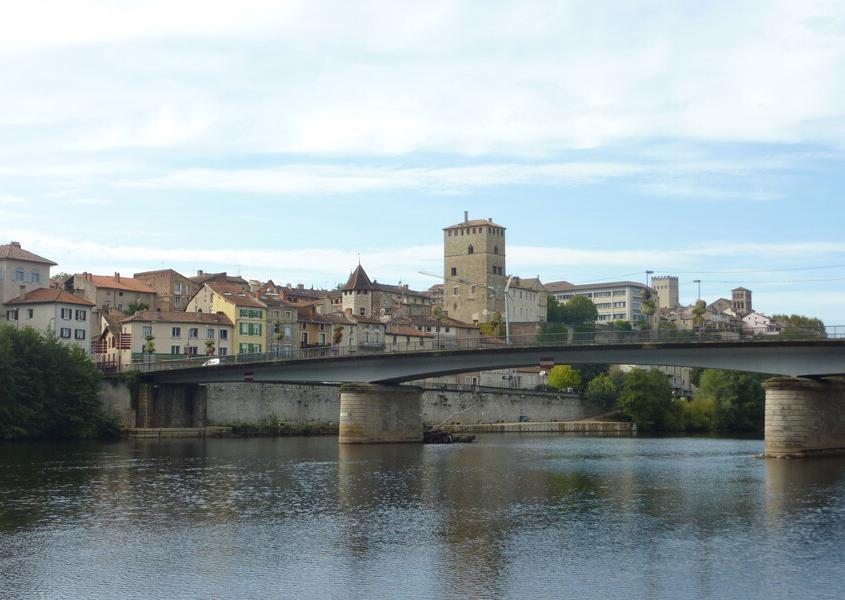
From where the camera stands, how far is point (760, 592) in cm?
2727

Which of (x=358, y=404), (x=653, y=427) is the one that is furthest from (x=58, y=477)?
(x=653, y=427)

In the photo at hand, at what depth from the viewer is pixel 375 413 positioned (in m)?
85.9

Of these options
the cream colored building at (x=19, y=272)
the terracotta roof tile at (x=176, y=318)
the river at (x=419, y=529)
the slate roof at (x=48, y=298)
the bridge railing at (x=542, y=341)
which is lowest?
the river at (x=419, y=529)

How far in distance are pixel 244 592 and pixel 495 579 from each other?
6.98m

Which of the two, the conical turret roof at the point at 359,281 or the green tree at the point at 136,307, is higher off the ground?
the conical turret roof at the point at 359,281

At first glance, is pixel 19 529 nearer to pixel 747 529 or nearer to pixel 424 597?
pixel 424 597

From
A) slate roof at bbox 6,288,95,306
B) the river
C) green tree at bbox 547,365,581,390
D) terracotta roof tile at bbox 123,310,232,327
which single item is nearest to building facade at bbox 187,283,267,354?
terracotta roof tile at bbox 123,310,232,327

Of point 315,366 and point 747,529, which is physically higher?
point 315,366

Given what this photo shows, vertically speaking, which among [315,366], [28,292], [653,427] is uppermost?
[28,292]

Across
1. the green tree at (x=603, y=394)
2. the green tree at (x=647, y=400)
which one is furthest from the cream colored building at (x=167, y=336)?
the green tree at (x=603, y=394)

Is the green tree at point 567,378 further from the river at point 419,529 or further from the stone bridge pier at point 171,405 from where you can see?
the river at point 419,529

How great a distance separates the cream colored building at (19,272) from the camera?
375 ft

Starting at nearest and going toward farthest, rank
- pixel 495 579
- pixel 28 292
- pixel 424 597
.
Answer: pixel 424 597 → pixel 495 579 → pixel 28 292

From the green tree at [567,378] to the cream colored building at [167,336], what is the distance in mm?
56722
